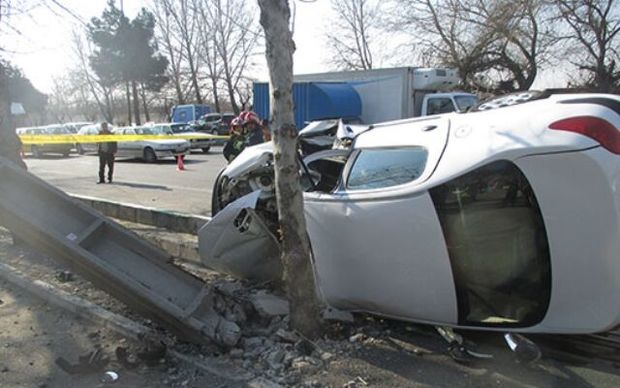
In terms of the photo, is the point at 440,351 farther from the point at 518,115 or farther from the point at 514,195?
the point at 518,115

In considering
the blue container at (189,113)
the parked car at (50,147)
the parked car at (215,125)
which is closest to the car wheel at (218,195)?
the parked car at (50,147)

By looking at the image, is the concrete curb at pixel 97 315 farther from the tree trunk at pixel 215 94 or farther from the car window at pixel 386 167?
the tree trunk at pixel 215 94

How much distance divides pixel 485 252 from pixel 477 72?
31.9 m

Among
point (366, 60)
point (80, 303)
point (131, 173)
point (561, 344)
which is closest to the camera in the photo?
point (561, 344)

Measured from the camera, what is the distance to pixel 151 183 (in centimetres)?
1472

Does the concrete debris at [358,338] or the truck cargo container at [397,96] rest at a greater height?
the truck cargo container at [397,96]

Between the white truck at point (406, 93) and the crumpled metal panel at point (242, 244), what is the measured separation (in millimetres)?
12549

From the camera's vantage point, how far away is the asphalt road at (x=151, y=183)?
1105 cm

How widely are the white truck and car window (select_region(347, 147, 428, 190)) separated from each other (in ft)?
42.3

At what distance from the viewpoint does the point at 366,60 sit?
159ft

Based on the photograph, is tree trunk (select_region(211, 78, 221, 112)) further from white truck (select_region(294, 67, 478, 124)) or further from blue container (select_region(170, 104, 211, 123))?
white truck (select_region(294, 67, 478, 124))

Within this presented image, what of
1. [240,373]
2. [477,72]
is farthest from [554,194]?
[477,72]

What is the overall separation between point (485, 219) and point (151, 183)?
12.4 meters

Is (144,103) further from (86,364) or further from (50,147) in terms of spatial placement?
(86,364)
